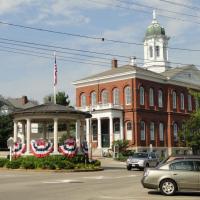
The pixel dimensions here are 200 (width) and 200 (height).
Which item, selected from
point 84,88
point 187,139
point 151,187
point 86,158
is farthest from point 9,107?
point 151,187

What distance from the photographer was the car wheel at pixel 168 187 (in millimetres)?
17438

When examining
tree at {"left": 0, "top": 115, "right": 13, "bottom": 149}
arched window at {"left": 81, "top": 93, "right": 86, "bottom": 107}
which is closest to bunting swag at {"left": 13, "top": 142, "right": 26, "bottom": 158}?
arched window at {"left": 81, "top": 93, "right": 86, "bottom": 107}

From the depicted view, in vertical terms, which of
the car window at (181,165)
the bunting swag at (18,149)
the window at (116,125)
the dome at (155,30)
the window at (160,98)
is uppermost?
the dome at (155,30)

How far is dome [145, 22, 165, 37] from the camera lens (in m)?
79.0

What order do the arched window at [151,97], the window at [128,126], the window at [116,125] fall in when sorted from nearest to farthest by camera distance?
the window at [128,126]
the window at [116,125]
the arched window at [151,97]

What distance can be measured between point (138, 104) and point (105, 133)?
20.2ft

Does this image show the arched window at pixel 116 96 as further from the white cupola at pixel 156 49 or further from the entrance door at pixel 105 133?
the white cupola at pixel 156 49

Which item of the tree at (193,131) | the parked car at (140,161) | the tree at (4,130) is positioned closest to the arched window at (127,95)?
the tree at (193,131)

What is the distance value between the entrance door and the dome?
64.4 feet

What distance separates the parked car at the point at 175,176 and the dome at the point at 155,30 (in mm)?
62791

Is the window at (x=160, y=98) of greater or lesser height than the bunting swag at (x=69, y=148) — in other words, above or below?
above

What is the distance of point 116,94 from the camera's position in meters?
67.5

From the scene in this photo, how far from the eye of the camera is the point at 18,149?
3962cm

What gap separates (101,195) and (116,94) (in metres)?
50.6
